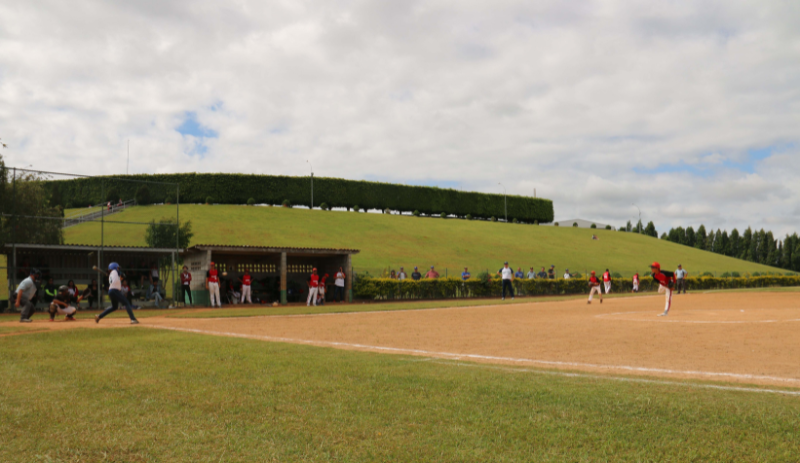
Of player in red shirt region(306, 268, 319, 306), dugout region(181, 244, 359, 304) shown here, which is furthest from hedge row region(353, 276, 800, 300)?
player in red shirt region(306, 268, 319, 306)

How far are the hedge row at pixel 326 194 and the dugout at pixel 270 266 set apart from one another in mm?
24677

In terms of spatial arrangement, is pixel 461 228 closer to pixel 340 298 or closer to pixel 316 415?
pixel 340 298

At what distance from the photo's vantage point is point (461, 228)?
69562 millimetres

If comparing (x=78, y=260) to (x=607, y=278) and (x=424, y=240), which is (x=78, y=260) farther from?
(x=424, y=240)

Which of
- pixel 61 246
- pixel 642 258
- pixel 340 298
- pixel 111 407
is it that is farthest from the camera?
pixel 642 258

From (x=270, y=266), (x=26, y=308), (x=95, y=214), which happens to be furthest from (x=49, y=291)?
(x=95, y=214)

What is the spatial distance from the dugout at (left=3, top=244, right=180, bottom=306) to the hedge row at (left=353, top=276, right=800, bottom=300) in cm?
1089

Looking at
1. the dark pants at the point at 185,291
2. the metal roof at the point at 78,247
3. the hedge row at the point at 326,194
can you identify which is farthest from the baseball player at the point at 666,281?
the hedge row at the point at 326,194

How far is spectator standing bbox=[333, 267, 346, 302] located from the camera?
30.0 meters

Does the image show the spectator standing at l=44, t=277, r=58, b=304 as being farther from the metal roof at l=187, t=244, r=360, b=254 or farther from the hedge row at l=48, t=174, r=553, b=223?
the hedge row at l=48, t=174, r=553, b=223

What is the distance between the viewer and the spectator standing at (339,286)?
98.3 feet

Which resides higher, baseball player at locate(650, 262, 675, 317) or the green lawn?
baseball player at locate(650, 262, 675, 317)

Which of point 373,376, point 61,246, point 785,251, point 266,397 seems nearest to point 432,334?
point 373,376

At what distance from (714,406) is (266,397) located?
4.01 metres
